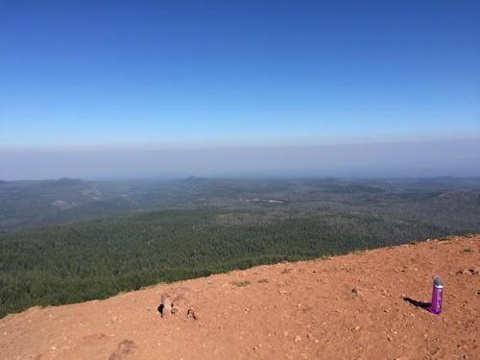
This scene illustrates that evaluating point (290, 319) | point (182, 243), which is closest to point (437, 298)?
point (290, 319)

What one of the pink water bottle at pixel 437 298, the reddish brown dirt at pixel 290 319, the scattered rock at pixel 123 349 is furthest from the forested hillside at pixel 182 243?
the pink water bottle at pixel 437 298

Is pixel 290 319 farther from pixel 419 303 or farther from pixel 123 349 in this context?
pixel 123 349

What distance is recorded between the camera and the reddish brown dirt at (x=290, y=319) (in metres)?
9.30

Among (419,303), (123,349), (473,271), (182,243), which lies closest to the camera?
(123,349)

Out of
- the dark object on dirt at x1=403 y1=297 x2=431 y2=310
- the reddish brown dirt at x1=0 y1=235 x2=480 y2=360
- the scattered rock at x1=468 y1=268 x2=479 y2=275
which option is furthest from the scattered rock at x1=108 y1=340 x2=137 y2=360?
the scattered rock at x1=468 y1=268 x2=479 y2=275

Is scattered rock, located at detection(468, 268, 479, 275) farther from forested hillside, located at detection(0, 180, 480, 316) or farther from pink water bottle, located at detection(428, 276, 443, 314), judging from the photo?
forested hillside, located at detection(0, 180, 480, 316)

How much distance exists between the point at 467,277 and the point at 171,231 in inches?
3681

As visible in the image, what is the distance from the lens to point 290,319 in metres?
10.8

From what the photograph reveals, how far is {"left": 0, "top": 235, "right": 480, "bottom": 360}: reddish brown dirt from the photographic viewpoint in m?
9.30

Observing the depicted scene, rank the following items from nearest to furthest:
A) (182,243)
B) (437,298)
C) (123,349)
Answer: (437,298)
(123,349)
(182,243)

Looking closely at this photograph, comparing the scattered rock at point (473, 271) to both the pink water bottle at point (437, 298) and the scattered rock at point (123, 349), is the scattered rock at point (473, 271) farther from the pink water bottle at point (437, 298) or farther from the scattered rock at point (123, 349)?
the scattered rock at point (123, 349)

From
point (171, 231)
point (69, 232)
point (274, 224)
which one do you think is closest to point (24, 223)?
point (69, 232)

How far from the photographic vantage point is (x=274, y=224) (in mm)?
104875

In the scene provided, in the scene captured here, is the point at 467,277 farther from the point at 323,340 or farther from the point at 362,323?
the point at 323,340
